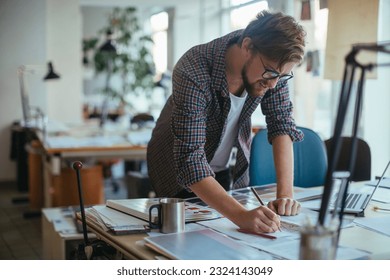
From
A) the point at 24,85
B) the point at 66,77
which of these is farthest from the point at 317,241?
the point at 66,77

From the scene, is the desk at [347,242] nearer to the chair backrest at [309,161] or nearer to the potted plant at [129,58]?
the chair backrest at [309,161]

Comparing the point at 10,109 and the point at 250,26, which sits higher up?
the point at 250,26

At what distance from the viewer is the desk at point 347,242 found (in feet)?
3.95

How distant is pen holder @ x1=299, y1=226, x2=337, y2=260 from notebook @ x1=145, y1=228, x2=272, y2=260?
0.18 m

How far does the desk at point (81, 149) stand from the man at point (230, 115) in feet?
4.56

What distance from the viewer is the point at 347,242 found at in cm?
127

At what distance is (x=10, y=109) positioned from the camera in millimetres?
2121

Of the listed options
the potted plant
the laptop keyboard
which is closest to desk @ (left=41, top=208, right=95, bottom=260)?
the laptop keyboard

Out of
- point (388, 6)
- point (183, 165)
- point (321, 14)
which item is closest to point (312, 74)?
point (321, 14)

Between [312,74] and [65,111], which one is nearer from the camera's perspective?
[312,74]

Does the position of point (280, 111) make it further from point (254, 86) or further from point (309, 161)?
point (309, 161)

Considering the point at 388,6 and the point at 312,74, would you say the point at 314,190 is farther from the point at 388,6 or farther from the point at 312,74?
the point at 312,74
